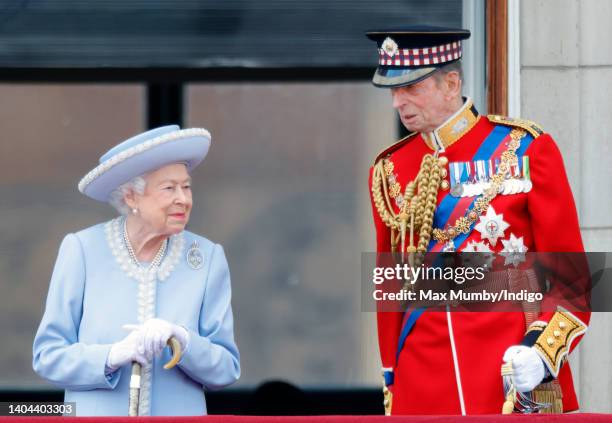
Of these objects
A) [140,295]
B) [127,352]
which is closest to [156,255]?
[140,295]

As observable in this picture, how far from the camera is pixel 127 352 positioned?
16.1 ft

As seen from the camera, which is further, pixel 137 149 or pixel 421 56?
pixel 421 56

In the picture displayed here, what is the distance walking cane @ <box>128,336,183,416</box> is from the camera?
4797 mm

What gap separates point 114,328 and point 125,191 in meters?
→ 0.44

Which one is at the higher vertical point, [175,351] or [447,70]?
[447,70]

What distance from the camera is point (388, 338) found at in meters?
5.28

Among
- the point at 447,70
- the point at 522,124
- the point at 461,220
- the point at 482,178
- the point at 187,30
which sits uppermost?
the point at 187,30

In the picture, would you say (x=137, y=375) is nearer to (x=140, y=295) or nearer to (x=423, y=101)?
(x=140, y=295)

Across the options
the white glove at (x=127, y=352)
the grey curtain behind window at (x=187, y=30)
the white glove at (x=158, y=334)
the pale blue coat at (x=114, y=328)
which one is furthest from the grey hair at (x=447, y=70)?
the grey curtain behind window at (x=187, y=30)

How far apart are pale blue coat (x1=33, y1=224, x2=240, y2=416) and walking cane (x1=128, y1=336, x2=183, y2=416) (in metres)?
0.07

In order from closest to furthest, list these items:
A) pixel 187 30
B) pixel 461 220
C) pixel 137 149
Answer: pixel 137 149
pixel 461 220
pixel 187 30

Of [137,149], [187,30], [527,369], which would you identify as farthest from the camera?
[187,30]

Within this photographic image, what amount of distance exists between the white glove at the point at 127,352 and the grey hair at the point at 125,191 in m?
0.47

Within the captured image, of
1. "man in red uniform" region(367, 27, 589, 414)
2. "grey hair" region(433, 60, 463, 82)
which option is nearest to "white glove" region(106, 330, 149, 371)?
"man in red uniform" region(367, 27, 589, 414)
